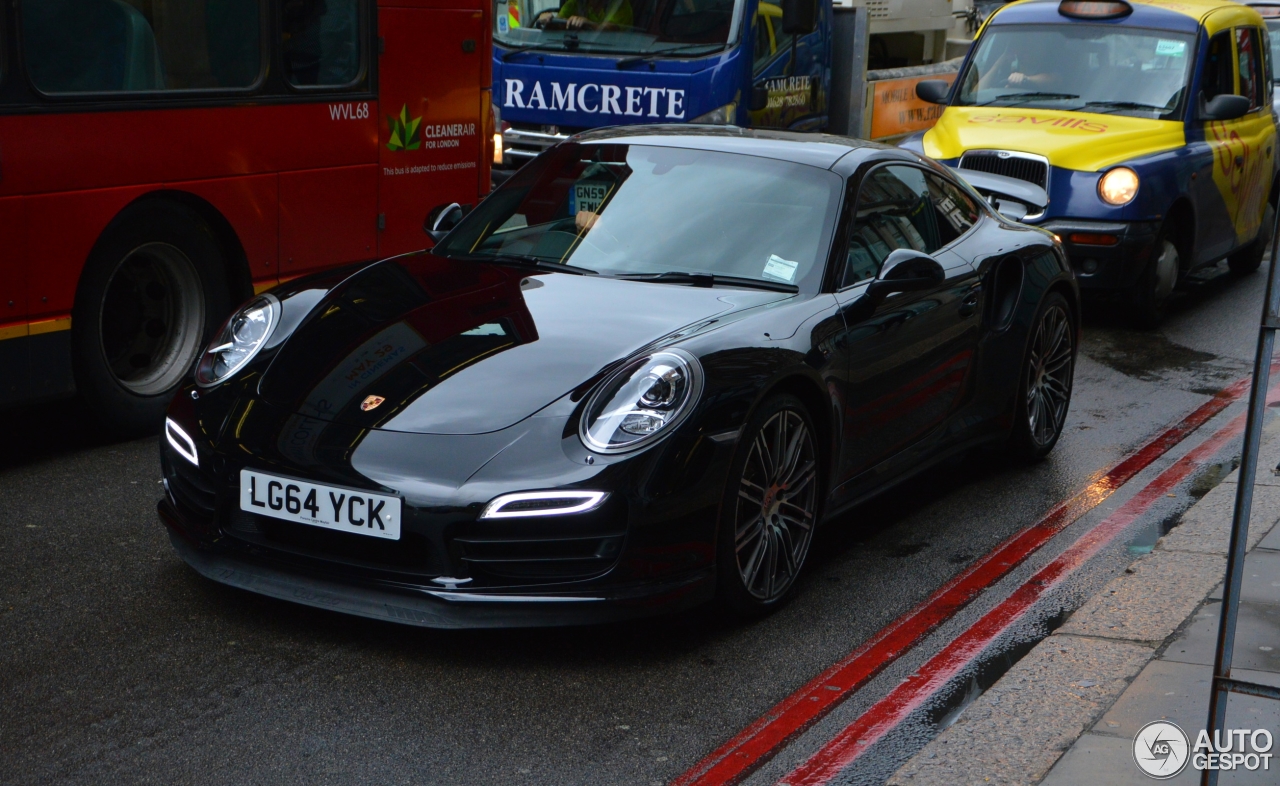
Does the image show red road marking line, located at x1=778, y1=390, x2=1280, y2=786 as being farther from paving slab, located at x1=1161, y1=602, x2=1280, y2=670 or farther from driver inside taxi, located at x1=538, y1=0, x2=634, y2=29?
driver inside taxi, located at x1=538, y1=0, x2=634, y2=29

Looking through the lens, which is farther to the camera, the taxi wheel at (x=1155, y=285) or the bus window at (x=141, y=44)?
the taxi wheel at (x=1155, y=285)

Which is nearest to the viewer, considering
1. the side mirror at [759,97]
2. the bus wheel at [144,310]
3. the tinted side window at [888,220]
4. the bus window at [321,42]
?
the tinted side window at [888,220]

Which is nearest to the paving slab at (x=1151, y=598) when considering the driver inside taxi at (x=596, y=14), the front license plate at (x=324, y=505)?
the front license plate at (x=324, y=505)

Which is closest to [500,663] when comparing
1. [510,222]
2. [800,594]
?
[800,594]

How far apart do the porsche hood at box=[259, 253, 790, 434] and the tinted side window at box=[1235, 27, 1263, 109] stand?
7.50 metres

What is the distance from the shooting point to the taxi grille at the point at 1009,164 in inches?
382

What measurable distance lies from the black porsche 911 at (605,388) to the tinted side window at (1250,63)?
19.5 feet

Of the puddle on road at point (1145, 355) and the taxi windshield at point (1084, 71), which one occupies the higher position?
the taxi windshield at point (1084, 71)

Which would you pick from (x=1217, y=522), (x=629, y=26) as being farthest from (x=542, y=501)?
(x=629, y=26)

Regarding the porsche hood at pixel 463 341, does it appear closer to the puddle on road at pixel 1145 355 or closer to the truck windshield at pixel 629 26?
the puddle on road at pixel 1145 355

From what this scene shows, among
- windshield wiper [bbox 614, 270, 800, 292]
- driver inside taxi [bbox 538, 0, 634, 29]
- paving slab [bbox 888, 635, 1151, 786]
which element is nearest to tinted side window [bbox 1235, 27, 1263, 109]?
driver inside taxi [bbox 538, 0, 634, 29]

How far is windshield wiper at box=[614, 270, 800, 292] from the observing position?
5.04 metres

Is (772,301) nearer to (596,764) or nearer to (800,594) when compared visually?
(800,594)

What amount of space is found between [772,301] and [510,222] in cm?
120
